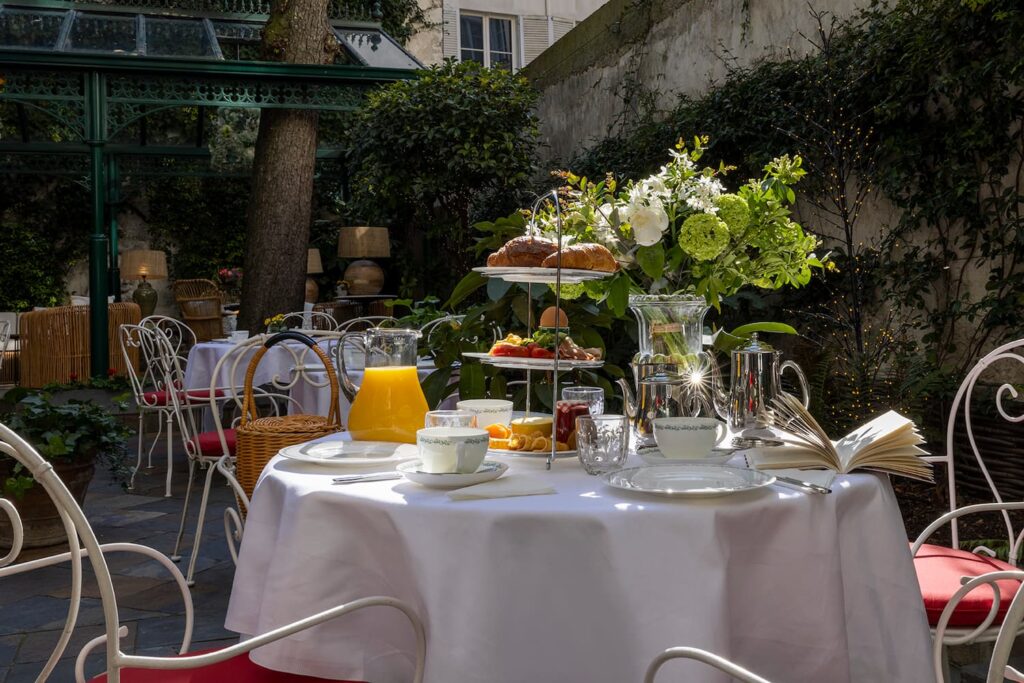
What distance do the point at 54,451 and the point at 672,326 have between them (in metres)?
2.87

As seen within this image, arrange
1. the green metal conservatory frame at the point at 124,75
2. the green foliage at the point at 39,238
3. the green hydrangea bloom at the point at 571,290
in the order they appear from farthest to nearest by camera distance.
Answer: the green foliage at the point at 39,238
the green metal conservatory frame at the point at 124,75
the green hydrangea bloom at the point at 571,290

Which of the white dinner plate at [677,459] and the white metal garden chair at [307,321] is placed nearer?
the white dinner plate at [677,459]

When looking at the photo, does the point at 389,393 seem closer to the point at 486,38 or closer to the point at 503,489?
the point at 503,489

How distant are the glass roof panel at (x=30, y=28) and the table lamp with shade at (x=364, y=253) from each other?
2.95 m

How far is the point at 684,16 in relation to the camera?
23.4 ft

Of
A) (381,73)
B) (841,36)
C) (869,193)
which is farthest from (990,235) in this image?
(381,73)

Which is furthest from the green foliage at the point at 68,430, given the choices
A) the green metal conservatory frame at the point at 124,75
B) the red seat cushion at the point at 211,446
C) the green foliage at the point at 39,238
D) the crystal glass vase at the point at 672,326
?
the green foliage at the point at 39,238

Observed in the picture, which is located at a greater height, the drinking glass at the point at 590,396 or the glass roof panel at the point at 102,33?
the glass roof panel at the point at 102,33

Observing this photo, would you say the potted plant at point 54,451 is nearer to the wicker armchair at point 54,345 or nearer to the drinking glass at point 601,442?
the drinking glass at point 601,442

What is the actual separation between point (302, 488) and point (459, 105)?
21.0 ft

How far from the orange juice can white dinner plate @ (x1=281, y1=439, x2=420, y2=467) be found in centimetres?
3

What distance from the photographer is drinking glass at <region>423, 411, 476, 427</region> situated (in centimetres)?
161

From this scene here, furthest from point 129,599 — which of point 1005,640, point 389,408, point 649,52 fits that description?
point 649,52

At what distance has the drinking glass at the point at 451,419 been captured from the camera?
63.5 inches
